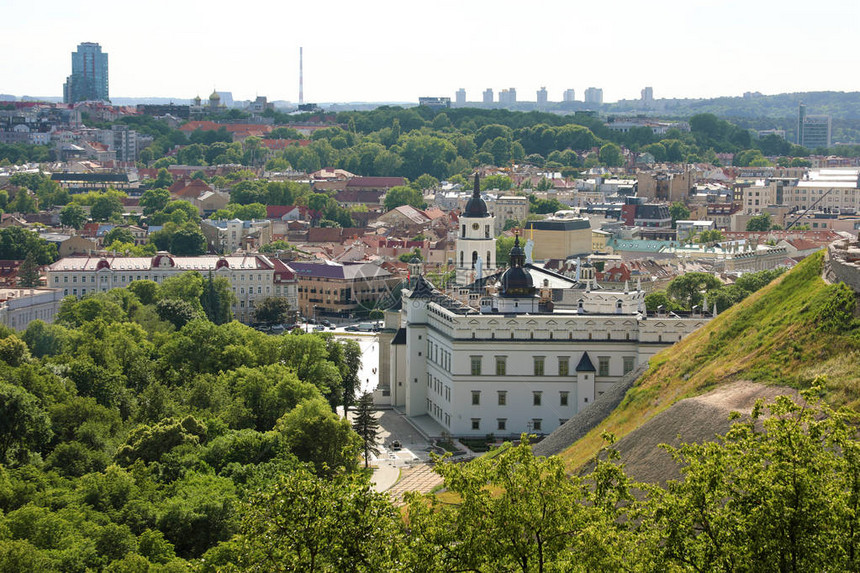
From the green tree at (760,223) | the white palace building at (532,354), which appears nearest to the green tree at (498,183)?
the green tree at (760,223)

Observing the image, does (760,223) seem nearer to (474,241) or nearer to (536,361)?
(474,241)

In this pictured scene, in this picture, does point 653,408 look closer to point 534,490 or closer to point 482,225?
point 534,490

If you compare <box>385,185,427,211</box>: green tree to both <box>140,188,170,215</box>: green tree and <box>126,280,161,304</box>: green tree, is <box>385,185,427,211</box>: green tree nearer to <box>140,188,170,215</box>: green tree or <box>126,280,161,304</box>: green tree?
<box>140,188,170,215</box>: green tree

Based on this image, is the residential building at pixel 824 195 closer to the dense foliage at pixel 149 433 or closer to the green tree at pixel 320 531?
the dense foliage at pixel 149 433

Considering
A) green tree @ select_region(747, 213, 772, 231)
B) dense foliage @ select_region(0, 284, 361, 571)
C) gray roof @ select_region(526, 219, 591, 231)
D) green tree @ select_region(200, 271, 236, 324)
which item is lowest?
green tree @ select_region(200, 271, 236, 324)

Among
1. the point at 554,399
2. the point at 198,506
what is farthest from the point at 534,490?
the point at 554,399

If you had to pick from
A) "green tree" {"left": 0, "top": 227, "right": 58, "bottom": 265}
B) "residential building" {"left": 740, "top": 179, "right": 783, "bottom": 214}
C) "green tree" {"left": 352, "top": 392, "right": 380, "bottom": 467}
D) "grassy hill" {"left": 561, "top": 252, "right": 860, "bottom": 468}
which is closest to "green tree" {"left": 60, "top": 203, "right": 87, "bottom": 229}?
"green tree" {"left": 0, "top": 227, "right": 58, "bottom": 265}

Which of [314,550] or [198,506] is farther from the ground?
[314,550]
